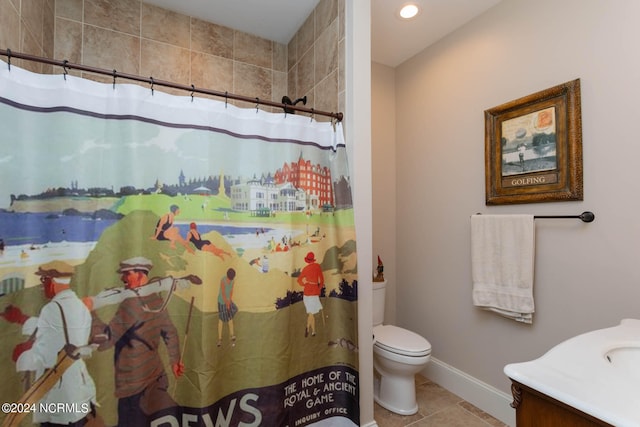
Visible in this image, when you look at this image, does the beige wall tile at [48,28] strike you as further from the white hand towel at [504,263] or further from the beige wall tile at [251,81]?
the white hand towel at [504,263]

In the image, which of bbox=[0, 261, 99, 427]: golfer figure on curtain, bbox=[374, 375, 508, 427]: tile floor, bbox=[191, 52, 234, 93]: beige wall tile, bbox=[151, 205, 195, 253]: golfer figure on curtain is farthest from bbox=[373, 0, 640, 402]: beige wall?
bbox=[0, 261, 99, 427]: golfer figure on curtain

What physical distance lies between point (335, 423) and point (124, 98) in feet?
5.88

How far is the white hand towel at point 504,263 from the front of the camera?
166 centimetres

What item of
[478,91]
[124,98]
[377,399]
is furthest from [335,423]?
[478,91]

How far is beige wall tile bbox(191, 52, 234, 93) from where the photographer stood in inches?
82.1

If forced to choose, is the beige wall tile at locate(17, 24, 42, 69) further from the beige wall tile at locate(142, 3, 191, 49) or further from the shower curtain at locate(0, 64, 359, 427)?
the beige wall tile at locate(142, 3, 191, 49)

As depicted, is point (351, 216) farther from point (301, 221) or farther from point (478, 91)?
point (478, 91)

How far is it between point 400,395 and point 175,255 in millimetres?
1636

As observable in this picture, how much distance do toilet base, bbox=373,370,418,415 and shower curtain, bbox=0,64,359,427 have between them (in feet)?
1.55

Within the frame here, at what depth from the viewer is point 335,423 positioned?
1495mm

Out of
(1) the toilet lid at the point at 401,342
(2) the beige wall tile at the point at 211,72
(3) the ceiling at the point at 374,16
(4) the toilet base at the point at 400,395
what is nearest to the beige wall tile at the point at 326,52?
(3) the ceiling at the point at 374,16

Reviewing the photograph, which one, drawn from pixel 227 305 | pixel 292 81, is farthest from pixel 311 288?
pixel 292 81

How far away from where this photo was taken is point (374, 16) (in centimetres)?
200

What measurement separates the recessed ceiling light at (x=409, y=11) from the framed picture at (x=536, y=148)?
818mm
